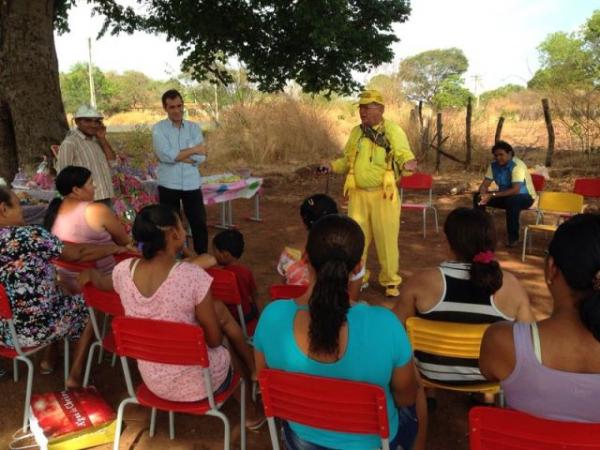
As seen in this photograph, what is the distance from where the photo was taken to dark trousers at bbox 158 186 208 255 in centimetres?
483

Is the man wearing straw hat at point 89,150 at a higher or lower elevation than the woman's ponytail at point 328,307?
higher

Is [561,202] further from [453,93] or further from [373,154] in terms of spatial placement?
[453,93]

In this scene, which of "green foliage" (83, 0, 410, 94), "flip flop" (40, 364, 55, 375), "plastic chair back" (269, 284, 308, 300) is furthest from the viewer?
"green foliage" (83, 0, 410, 94)

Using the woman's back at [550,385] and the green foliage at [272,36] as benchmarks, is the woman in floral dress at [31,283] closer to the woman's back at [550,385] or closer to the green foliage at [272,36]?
the woman's back at [550,385]

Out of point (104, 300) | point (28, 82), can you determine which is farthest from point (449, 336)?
point (28, 82)

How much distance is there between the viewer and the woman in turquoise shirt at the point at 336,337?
1543 mm

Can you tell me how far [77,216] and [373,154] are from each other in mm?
2432

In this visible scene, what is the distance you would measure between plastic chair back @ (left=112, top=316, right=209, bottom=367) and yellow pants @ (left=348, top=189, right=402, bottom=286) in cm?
261

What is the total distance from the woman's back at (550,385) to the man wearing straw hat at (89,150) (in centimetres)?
383

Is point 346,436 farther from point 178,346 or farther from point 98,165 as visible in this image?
point 98,165

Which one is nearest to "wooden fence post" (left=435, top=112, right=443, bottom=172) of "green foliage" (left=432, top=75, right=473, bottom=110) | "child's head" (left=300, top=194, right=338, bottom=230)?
"child's head" (left=300, top=194, right=338, bottom=230)

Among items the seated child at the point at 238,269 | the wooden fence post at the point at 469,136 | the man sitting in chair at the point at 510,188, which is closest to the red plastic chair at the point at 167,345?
the seated child at the point at 238,269

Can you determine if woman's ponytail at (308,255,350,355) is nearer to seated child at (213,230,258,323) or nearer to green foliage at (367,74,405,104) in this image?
seated child at (213,230,258,323)

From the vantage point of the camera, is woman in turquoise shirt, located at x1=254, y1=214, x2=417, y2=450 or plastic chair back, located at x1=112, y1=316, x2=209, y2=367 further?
plastic chair back, located at x1=112, y1=316, x2=209, y2=367
